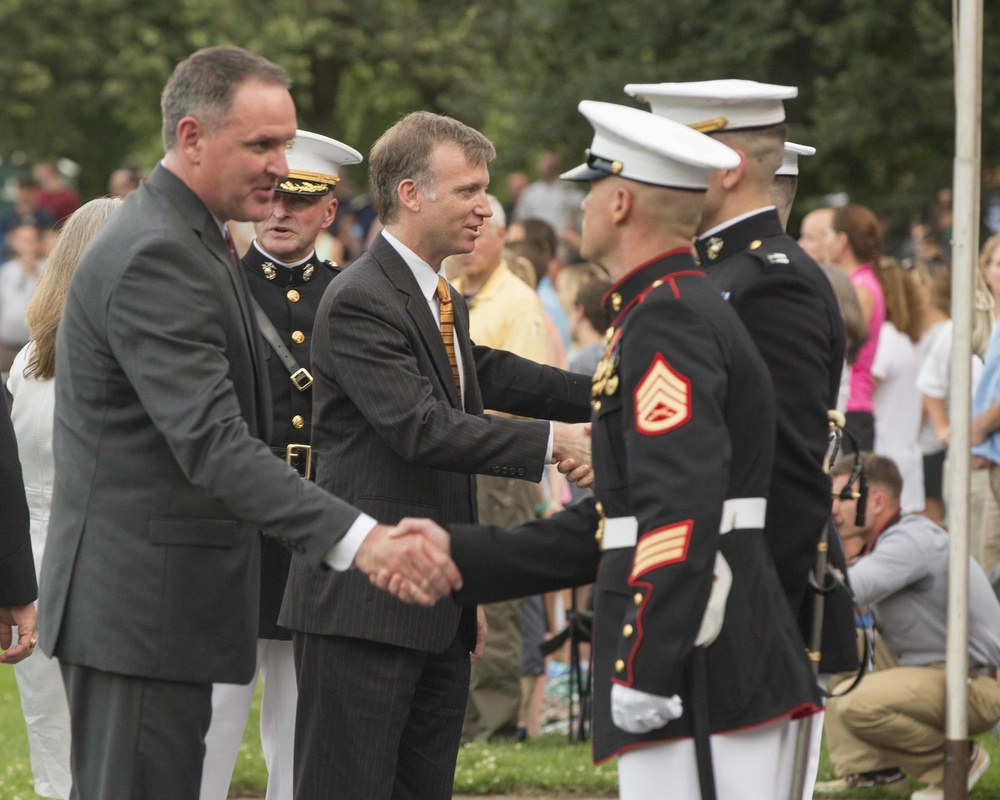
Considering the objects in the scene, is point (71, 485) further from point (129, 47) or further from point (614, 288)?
point (129, 47)

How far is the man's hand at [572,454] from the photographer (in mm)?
4797

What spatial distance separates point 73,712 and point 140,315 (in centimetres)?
91

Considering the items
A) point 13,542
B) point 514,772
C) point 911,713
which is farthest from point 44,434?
point 911,713

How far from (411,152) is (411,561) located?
1.36 meters

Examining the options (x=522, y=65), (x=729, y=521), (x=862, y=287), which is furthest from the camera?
(x=522, y=65)

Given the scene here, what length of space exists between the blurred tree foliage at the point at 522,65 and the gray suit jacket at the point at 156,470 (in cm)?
1275

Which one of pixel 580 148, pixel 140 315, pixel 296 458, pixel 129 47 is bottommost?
pixel 296 458

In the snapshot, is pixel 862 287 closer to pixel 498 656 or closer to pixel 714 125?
pixel 498 656

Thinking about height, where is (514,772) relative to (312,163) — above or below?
below

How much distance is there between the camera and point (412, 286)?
4773 millimetres

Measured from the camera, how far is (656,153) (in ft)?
12.2

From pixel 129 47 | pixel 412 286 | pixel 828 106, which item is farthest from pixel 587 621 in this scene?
pixel 129 47

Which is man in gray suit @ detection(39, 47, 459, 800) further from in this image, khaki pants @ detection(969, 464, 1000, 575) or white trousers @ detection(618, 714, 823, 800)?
khaki pants @ detection(969, 464, 1000, 575)

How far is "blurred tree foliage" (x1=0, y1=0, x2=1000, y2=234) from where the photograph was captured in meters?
16.5
